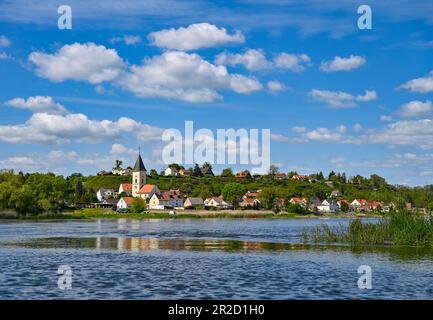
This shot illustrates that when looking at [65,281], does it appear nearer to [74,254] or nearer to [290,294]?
[290,294]

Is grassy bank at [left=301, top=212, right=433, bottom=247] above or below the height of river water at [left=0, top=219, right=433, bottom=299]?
above

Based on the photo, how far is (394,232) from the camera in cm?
5044

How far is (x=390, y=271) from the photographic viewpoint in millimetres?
34250

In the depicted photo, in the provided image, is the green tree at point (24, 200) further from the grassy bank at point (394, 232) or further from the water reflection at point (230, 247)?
the grassy bank at point (394, 232)

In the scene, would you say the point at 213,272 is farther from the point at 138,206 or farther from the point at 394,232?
the point at 138,206

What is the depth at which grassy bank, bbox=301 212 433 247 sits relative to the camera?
157ft

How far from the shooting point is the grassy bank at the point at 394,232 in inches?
1880

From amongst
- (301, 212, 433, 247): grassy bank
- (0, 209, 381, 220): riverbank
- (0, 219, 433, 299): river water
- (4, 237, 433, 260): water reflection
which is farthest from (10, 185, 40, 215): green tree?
(301, 212, 433, 247): grassy bank

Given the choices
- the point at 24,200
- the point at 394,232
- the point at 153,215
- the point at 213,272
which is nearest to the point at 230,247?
the point at 394,232

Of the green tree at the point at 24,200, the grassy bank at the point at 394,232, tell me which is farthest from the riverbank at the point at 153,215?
the grassy bank at the point at 394,232

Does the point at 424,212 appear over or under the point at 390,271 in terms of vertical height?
over

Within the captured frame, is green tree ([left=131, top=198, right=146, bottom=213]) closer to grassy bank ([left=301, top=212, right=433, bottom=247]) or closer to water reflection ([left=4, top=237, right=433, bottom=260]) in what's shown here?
water reflection ([left=4, top=237, right=433, bottom=260])

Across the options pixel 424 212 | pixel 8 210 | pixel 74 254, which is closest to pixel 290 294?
pixel 74 254
